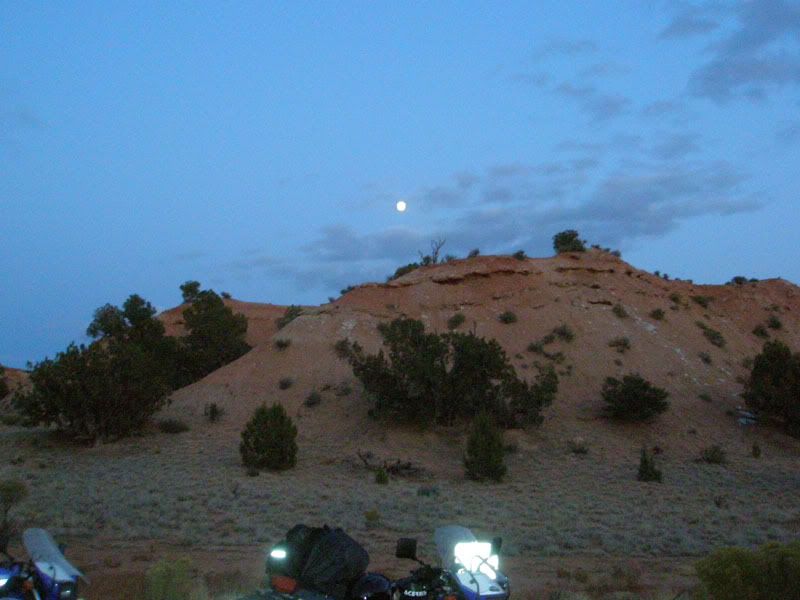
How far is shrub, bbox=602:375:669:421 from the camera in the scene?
34.0 m

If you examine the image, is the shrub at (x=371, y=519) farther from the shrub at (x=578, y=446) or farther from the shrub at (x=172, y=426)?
the shrub at (x=172, y=426)

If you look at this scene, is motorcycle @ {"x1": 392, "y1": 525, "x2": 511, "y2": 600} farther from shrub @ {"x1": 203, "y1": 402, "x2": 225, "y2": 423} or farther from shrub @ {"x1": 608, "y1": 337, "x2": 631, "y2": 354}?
shrub @ {"x1": 608, "y1": 337, "x2": 631, "y2": 354}

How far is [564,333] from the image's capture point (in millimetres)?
43500

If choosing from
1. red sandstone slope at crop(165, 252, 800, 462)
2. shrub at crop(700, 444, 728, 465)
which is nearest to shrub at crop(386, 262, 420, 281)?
red sandstone slope at crop(165, 252, 800, 462)

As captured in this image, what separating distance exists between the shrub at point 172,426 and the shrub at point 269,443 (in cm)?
699

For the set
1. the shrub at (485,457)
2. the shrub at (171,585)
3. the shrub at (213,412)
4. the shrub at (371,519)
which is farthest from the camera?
the shrub at (213,412)

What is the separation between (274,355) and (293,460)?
54.0 feet

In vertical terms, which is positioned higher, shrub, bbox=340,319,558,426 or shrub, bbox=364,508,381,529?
shrub, bbox=340,319,558,426

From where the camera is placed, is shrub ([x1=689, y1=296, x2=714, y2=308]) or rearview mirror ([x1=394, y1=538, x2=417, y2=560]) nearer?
rearview mirror ([x1=394, y1=538, x2=417, y2=560])

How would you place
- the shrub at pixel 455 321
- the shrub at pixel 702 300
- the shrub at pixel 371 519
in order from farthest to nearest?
1. the shrub at pixel 702 300
2. the shrub at pixel 455 321
3. the shrub at pixel 371 519

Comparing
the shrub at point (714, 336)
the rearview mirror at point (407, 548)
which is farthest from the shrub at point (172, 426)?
the shrub at point (714, 336)

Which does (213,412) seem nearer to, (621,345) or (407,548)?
(621,345)

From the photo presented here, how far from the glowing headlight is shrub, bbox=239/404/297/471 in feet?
68.4

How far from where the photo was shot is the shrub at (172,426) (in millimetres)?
33000
